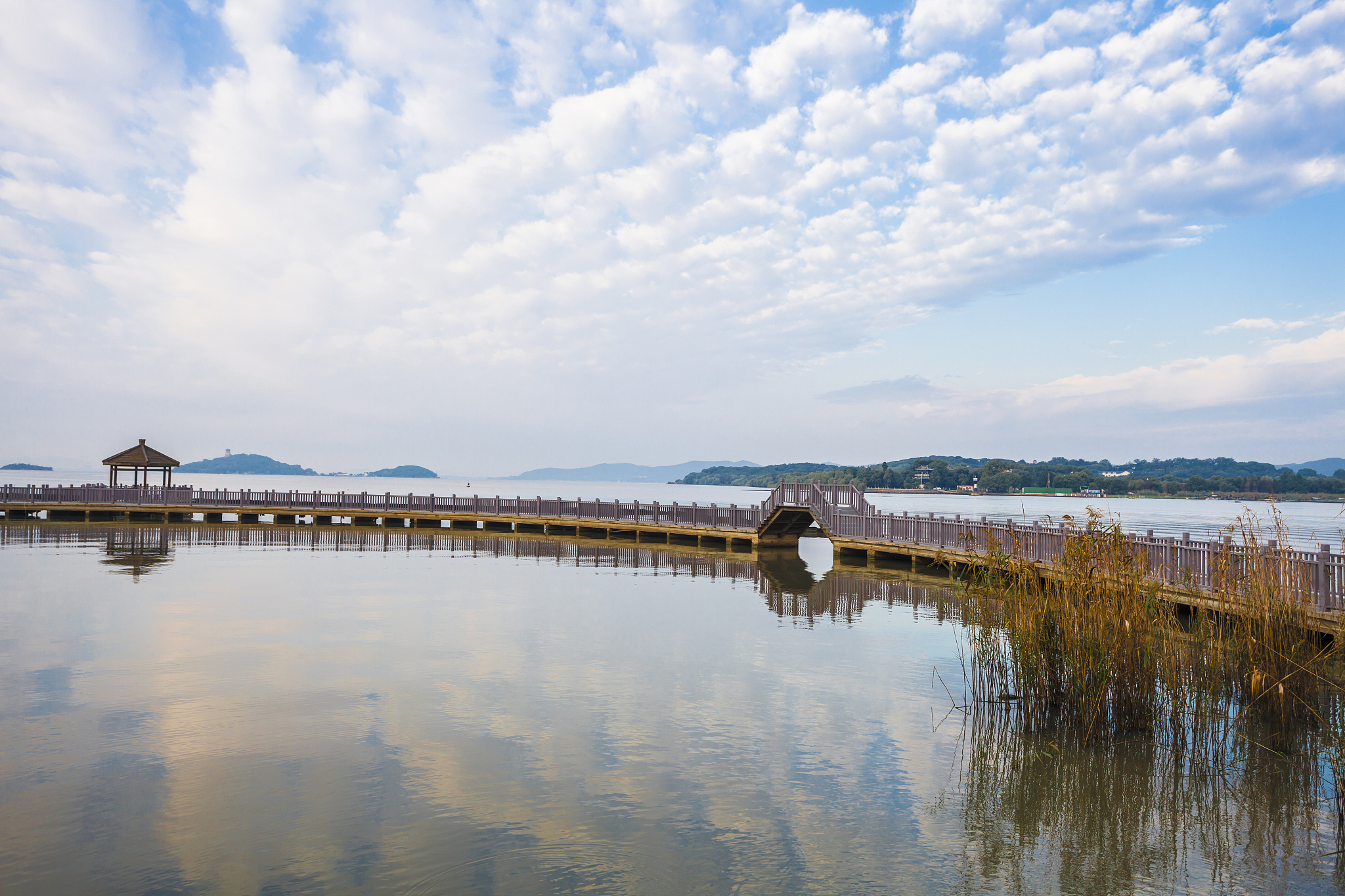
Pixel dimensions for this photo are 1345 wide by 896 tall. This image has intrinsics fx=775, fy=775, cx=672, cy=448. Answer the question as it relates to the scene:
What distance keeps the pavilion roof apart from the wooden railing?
1475mm

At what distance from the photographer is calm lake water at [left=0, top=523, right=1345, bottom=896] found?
18.9ft

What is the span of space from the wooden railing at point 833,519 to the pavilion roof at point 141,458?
1475 millimetres

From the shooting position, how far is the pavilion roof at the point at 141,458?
44.8 m

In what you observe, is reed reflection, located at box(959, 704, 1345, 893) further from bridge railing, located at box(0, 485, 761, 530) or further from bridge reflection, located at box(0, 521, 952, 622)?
bridge railing, located at box(0, 485, 761, 530)

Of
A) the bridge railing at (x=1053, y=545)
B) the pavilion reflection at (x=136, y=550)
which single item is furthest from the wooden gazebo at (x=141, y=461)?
the bridge railing at (x=1053, y=545)

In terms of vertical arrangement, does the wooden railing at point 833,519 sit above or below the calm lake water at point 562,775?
above

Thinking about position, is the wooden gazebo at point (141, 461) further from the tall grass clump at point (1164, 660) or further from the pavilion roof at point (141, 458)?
the tall grass clump at point (1164, 660)

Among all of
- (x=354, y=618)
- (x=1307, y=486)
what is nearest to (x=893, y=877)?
(x=354, y=618)

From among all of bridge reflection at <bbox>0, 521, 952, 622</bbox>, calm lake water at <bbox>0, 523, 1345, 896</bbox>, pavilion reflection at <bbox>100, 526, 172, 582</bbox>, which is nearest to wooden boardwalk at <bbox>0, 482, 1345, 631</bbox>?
bridge reflection at <bbox>0, 521, 952, 622</bbox>

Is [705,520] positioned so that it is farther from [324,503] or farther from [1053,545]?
[324,503]

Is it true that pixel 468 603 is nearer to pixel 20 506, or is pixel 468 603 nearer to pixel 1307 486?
pixel 20 506

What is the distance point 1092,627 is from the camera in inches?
342

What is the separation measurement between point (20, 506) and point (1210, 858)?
5441cm

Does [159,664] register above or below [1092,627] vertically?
below
